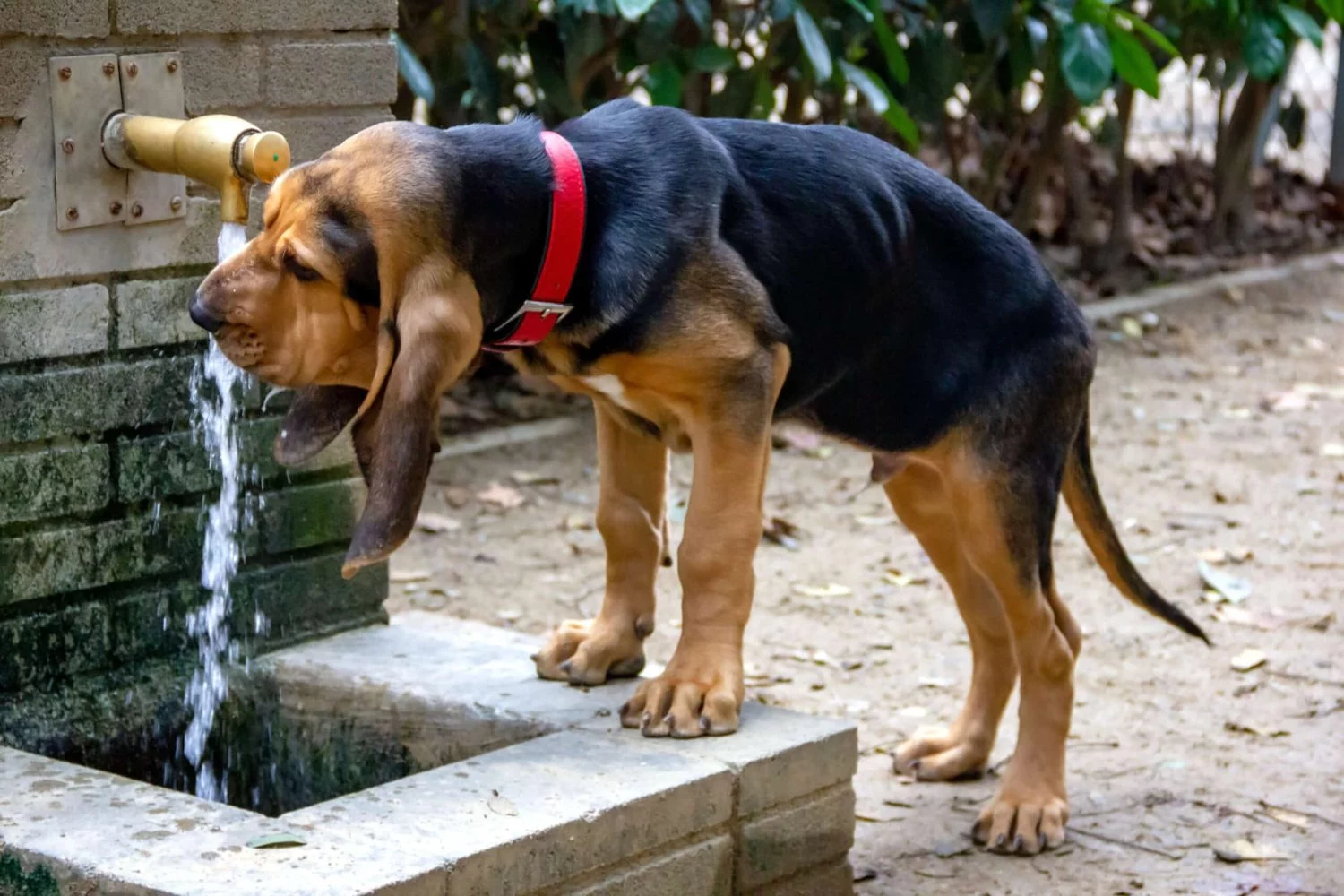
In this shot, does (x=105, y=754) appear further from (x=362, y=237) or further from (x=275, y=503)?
(x=362, y=237)

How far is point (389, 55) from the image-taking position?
182 inches

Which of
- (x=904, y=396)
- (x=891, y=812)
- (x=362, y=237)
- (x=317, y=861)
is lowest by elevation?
(x=891, y=812)

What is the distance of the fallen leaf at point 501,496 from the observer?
7.25m

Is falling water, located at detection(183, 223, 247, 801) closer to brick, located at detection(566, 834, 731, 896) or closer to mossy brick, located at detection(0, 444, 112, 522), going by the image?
mossy brick, located at detection(0, 444, 112, 522)

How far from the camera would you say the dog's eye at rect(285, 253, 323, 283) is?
341cm

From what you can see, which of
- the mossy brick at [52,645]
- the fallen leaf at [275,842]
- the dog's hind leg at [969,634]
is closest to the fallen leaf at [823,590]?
the dog's hind leg at [969,634]

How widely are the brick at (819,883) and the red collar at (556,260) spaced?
3.98 ft

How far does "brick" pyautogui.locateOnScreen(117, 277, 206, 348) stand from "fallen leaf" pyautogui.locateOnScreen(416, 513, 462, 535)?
2639 mm

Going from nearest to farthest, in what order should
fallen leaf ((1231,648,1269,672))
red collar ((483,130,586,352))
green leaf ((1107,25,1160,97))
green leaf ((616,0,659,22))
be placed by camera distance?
red collar ((483,130,586,352))
green leaf ((616,0,659,22))
fallen leaf ((1231,648,1269,672))
green leaf ((1107,25,1160,97))

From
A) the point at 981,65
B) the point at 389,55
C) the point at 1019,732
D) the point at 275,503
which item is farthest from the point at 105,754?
the point at 981,65

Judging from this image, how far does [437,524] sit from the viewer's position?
22.9 feet

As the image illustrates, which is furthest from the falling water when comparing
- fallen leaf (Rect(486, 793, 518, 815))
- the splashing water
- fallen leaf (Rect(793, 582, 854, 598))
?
fallen leaf (Rect(793, 582, 854, 598))

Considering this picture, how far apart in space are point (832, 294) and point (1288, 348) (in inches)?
254

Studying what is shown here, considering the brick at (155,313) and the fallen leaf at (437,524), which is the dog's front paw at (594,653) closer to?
the brick at (155,313)
